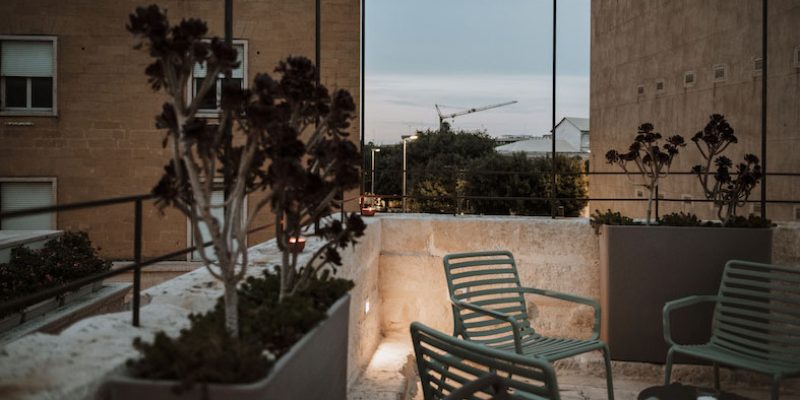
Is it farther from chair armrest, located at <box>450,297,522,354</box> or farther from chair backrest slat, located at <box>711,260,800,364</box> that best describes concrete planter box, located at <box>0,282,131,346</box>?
chair backrest slat, located at <box>711,260,800,364</box>

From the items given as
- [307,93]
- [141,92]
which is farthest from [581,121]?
[307,93]

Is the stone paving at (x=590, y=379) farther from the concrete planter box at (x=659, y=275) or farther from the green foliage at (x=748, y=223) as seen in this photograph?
the green foliage at (x=748, y=223)

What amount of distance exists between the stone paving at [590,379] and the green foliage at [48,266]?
2180 mm

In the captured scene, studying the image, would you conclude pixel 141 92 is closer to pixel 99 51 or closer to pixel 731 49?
pixel 99 51

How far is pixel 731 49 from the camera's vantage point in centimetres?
778

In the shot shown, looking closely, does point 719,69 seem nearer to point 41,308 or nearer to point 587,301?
point 587,301

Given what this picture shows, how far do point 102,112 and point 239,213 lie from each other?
747cm

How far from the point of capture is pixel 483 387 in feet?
5.21

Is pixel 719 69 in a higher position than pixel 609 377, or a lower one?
higher

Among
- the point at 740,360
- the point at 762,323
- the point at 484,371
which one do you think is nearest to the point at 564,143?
the point at 762,323

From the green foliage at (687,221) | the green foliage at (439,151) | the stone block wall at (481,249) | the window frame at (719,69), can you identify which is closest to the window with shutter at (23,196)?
the stone block wall at (481,249)

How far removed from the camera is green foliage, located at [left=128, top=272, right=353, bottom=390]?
3.59 feet

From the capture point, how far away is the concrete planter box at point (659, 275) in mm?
3590

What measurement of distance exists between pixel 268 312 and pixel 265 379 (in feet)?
1.25
